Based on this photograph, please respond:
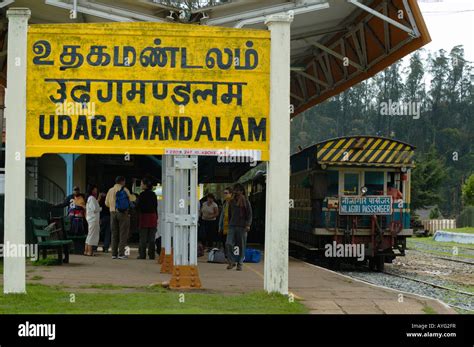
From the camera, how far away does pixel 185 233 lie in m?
11.6

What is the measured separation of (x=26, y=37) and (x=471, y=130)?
93.7 metres

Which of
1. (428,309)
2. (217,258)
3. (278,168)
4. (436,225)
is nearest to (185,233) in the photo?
(278,168)

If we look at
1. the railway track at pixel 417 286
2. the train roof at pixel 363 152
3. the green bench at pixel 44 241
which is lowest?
the railway track at pixel 417 286

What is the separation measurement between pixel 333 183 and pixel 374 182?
1038mm

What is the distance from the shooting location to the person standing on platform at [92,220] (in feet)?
56.3

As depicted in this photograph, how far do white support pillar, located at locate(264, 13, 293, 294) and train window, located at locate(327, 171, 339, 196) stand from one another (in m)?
8.34

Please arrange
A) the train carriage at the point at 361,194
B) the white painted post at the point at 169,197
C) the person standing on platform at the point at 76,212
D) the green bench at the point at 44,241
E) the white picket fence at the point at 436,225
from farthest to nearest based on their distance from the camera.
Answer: the white picket fence at the point at 436,225
the train carriage at the point at 361,194
the person standing on platform at the point at 76,212
the green bench at the point at 44,241
the white painted post at the point at 169,197

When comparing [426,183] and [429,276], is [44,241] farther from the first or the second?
[426,183]

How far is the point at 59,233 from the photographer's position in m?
19.0

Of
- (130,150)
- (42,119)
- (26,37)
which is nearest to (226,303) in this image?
(130,150)

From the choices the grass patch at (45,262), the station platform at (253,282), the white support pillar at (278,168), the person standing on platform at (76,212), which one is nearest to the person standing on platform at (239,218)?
the station platform at (253,282)

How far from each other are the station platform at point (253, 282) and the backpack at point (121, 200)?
1153 millimetres

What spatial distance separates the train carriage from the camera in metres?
19.0

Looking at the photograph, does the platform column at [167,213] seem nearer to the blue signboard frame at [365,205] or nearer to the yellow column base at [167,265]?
the yellow column base at [167,265]
